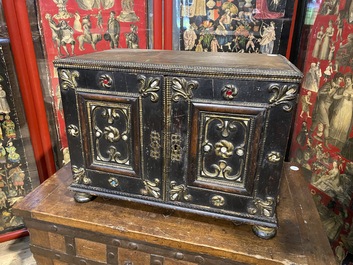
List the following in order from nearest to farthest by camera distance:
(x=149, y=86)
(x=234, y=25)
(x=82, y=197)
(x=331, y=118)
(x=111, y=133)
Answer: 1. (x=149, y=86)
2. (x=111, y=133)
3. (x=82, y=197)
4. (x=331, y=118)
5. (x=234, y=25)

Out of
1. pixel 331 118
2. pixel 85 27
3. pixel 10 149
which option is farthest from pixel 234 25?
pixel 10 149

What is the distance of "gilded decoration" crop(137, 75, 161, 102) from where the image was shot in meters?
0.89

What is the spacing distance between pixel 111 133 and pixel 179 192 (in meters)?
0.33

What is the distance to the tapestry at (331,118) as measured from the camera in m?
1.43

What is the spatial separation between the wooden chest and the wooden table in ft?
0.23

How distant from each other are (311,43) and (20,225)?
2175 mm

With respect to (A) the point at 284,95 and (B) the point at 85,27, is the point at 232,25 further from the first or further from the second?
(A) the point at 284,95

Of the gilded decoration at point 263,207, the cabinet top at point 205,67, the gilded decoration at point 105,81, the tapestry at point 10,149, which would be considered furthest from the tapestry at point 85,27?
the gilded decoration at point 263,207

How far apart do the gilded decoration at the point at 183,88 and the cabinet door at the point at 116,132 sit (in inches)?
2.0

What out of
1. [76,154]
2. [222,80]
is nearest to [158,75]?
[222,80]

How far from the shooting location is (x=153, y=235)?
98 centimetres

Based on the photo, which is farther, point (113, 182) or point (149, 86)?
point (113, 182)

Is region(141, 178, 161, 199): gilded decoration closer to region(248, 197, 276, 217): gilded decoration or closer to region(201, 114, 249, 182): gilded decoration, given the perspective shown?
region(201, 114, 249, 182): gilded decoration

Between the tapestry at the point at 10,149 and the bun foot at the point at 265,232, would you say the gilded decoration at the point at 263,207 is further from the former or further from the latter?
the tapestry at the point at 10,149
